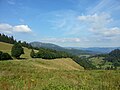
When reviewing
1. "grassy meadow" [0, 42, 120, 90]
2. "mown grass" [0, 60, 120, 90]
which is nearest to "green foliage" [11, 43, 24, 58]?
"grassy meadow" [0, 42, 120, 90]

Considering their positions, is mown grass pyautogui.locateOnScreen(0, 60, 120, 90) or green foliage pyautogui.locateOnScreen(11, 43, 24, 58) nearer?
mown grass pyautogui.locateOnScreen(0, 60, 120, 90)

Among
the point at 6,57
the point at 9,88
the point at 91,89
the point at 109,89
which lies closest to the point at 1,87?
the point at 9,88

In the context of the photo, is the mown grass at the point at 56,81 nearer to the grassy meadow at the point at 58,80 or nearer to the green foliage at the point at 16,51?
the grassy meadow at the point at 58,80

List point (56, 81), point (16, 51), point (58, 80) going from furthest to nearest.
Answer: point (16, 51), point (58, 80), point (56, 81)

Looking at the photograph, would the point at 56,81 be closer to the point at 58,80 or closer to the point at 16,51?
the point at 58,80

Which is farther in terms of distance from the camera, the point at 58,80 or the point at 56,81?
the point at 58,80

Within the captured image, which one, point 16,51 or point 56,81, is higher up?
point 16,51

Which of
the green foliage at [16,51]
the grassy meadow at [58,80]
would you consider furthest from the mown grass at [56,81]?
the green foliage at [16,51]

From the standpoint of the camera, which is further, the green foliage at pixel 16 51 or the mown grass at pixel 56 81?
the green foliage at pixel 16 51

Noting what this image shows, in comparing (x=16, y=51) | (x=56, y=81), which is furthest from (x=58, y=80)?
(x=16, y=51)

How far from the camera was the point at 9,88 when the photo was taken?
9.43m

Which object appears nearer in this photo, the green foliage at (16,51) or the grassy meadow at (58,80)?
the grassy meadow at (58,80)

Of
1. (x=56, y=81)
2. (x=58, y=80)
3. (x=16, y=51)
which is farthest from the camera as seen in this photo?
(x=16, y=51)

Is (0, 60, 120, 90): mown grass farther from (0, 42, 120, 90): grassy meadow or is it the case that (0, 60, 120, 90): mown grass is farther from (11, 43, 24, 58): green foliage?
(11, 43, 24, 58): green foliage
